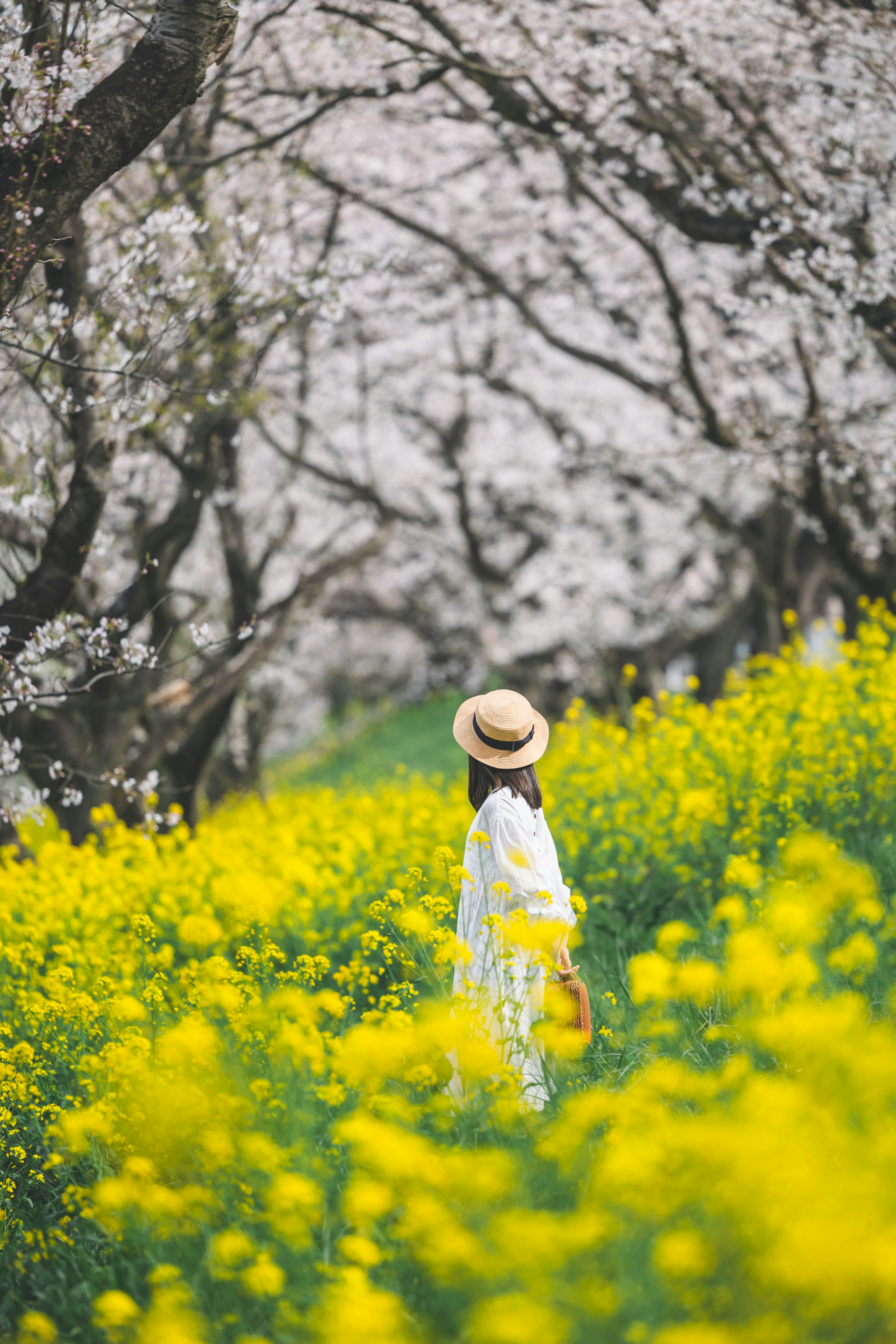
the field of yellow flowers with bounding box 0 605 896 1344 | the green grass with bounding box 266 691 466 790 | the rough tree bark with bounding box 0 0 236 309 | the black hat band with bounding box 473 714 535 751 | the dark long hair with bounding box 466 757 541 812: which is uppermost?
the rough tree bark with bounding box 0 0 236 309

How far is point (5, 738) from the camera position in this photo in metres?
4.89

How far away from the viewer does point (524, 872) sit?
3.28m

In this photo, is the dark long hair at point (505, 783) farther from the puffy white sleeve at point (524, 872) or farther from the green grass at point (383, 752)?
the green grass at point (383, 752)

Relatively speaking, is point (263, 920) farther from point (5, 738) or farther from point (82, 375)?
point (82, 375)

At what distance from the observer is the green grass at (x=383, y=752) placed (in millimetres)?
15523

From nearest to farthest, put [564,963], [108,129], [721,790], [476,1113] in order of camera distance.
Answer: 1. [476,1113]
2. [564,963]
3. [108,129]
4. [721,790]

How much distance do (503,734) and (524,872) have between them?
19.6 inches

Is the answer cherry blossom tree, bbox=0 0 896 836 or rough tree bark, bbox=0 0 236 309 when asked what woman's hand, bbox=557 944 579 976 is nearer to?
cherry blossom tree, bbox=0 0 896 836

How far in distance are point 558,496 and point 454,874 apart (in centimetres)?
1083

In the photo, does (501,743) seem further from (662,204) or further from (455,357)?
(455,357)

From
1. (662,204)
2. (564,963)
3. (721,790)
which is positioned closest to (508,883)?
(564,963)

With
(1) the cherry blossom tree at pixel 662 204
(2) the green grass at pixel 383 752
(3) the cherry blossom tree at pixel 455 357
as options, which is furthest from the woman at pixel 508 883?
(2) the green grass at pixel 383 752

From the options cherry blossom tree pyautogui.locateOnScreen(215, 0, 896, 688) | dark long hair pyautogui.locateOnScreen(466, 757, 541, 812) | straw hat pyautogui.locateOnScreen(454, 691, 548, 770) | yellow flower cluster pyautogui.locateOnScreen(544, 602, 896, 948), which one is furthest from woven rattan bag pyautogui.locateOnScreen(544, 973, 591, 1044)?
cherry blossom tree pyautogui.locateOnScreen(215, 0, 896, 688)

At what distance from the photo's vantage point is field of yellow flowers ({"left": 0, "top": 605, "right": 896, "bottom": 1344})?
67.5 inches
